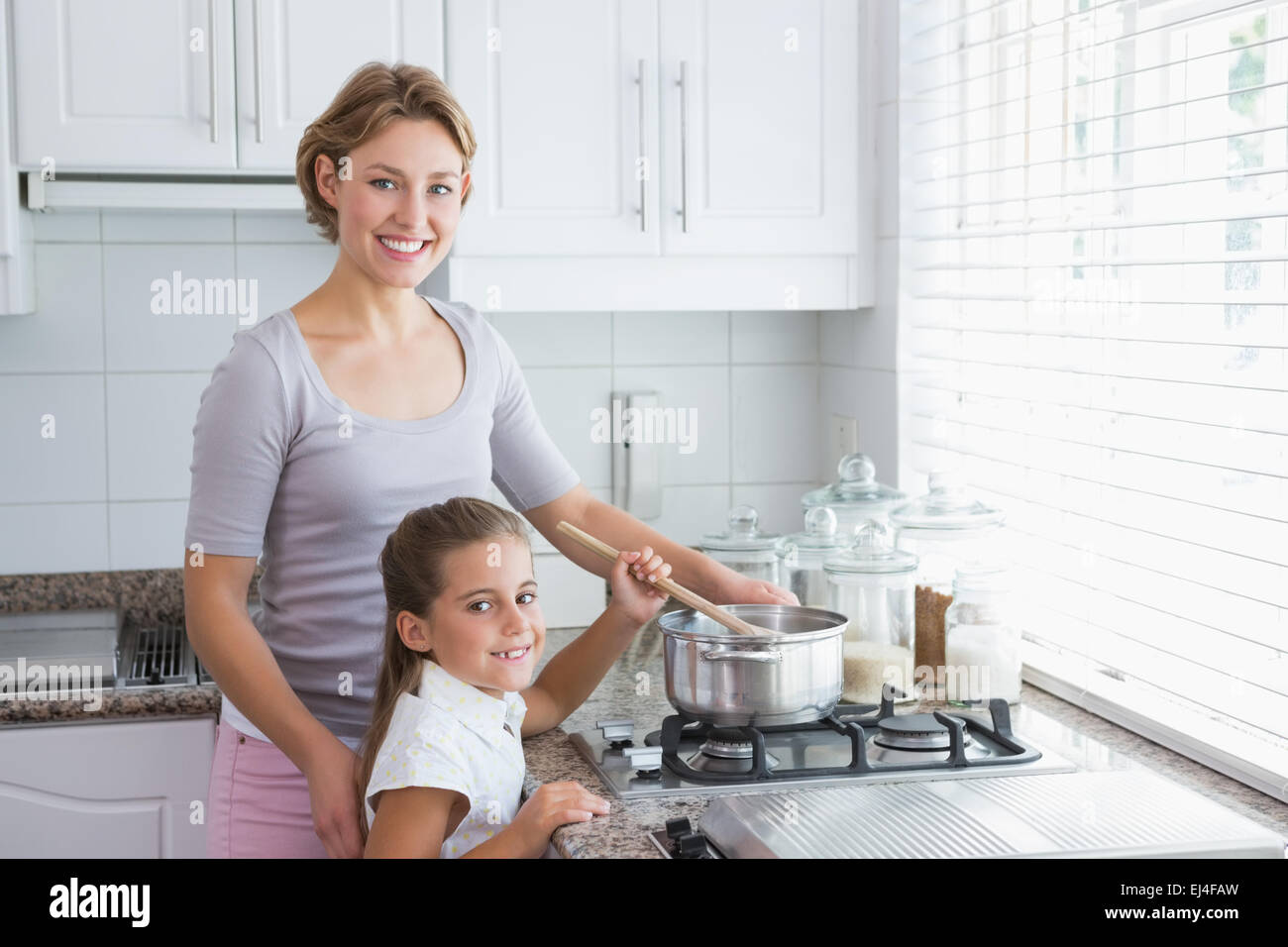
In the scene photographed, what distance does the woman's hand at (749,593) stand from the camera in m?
1.62

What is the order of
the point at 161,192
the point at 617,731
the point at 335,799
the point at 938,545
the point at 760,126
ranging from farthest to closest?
→ 1. the point at 760,126
2. the point at 161,192
3. the point at 938,545
4. the point at 617,731
5. the point at 335,799

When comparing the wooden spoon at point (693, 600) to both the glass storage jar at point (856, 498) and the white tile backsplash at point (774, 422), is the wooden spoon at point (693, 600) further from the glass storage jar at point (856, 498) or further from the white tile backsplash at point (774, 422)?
the white tile backsplash at point (774, 422)

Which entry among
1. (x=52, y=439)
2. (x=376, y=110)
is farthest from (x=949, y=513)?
(x=52, y=439)

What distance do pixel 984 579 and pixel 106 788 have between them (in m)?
1.24

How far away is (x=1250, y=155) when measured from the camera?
1.54 m

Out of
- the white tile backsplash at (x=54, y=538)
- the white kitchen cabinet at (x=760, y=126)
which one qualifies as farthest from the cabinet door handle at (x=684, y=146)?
the white tile backsplash at (x=54, y=538)

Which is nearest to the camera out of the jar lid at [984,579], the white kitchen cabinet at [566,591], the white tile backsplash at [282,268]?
the jar lid at [984,579]

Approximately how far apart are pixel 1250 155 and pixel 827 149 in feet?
2.70

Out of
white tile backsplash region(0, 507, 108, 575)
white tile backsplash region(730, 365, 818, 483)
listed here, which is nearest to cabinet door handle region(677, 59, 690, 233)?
white tile backsplash region(730, 365, 818, 483)

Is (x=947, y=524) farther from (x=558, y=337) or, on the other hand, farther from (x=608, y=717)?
(x=558, y=337)

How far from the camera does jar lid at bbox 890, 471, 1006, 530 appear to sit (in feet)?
5.84

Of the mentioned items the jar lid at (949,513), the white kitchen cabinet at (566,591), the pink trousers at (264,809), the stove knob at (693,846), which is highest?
the jar lid at (949,513)

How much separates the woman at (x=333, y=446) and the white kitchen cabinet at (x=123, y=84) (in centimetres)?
62

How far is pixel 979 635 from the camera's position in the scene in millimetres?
1658
